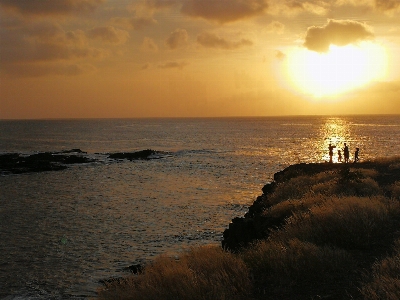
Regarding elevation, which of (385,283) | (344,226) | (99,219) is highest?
(385,283)

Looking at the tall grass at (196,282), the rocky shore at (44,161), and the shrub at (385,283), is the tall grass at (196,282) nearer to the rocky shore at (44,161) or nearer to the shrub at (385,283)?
the shrub at (385,283)

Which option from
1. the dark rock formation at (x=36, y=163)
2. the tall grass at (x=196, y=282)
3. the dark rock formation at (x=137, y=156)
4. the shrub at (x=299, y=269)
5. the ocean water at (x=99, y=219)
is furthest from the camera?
the dark rock formation at (x=137, y=156)

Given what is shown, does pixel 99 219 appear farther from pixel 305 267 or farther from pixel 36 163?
pixel 36 163

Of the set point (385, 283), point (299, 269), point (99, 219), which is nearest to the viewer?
point (385, 283)

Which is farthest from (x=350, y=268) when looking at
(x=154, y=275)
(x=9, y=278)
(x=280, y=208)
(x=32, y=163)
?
(x=32, y=163)

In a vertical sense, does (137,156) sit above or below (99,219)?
above

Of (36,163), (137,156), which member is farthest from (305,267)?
(137,156)

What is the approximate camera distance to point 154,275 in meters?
8.77

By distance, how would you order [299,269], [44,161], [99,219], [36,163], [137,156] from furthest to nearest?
[137,156] → [44,161] → [36,163] → [99,219] → [299,269]

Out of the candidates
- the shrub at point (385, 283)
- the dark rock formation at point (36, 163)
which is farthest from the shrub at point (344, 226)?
the dark rock formation at point (36, 163)

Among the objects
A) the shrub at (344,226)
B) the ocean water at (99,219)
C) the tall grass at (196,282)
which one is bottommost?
the ocean water at (99,219)

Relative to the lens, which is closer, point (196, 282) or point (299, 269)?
point (196, 282)

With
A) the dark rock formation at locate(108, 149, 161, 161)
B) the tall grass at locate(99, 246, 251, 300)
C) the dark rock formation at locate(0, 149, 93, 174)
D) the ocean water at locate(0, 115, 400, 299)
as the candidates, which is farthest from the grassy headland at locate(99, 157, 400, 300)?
the dark rock formation at locate(108, 149, 161, 161)

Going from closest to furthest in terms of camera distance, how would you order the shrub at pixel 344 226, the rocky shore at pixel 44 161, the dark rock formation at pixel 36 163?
the shrub at pixel 344 226, the dark rock formation at pixel 36 163, the rocky shore at pixel 44 161
